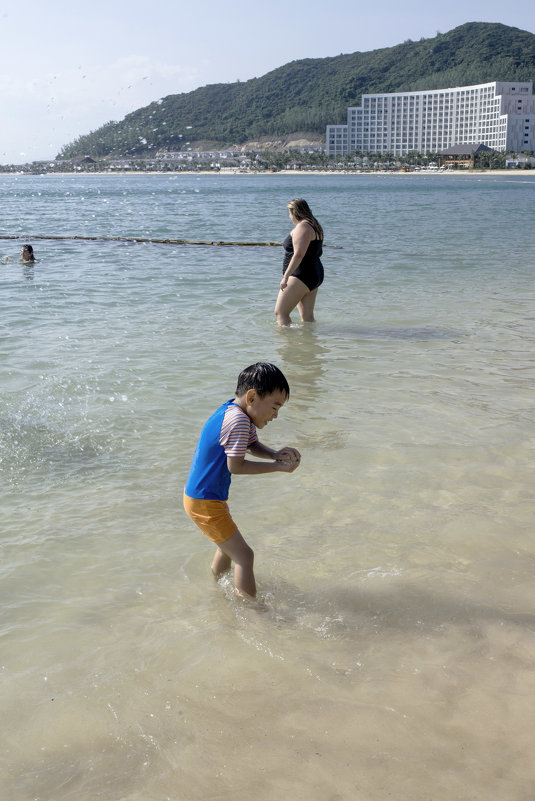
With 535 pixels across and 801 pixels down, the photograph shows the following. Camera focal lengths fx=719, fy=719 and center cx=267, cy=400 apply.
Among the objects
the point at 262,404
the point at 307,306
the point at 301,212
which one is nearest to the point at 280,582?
the point at 262,404

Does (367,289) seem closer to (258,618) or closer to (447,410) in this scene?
(447,410)

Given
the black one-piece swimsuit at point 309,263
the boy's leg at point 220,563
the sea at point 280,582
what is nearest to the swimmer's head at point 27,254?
the sea at point 280,582

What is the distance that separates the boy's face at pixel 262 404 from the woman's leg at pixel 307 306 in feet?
21.4

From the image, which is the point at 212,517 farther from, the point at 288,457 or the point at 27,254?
the point at 27,254

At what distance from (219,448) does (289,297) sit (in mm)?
6349

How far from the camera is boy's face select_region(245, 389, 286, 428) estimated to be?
3105mm

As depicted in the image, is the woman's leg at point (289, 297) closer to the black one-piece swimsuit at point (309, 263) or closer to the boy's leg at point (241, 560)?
the black one-piece swimsuit at point (309, 263)

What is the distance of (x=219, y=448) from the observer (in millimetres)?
3232

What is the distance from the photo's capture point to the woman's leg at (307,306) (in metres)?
9.59

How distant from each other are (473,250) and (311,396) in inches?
550

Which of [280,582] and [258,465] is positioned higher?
[258,465]

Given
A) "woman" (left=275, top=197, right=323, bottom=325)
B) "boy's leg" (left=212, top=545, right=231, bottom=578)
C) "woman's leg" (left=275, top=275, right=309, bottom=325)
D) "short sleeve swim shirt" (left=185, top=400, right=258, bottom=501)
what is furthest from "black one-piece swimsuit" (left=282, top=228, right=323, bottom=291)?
"short sleeve swim shirt" (left=185, top=400, right=258, bottom=501)

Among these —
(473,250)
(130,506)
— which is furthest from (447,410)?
(473,250)

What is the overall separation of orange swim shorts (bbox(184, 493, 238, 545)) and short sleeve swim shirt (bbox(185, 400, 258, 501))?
0.03 metres
